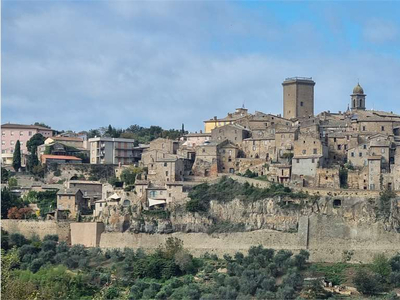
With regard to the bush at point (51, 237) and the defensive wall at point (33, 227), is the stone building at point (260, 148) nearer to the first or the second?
the defensive wall at point (33, 227)

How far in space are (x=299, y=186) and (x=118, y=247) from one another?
31.1ft

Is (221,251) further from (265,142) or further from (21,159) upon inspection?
(21,159)

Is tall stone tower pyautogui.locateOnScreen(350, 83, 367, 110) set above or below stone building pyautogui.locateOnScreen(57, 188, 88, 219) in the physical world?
above

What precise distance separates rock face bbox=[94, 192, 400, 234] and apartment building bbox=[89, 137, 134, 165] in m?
9.83

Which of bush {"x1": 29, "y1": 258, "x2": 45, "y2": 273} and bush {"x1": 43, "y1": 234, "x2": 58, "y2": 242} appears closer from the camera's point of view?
bush {"x1": 29, "y1": 258, "x2": 45, "y2": 273}

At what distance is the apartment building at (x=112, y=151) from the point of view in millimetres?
68062

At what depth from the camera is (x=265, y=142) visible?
61.3m

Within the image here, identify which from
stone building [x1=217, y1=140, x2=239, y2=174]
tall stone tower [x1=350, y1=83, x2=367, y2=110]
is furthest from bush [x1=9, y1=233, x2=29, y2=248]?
tall stone tower [x1=350, y1=83, x2=367, y2=110]


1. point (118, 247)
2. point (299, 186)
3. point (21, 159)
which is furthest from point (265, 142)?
point (21, 159)

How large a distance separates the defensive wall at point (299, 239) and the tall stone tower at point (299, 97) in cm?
1461

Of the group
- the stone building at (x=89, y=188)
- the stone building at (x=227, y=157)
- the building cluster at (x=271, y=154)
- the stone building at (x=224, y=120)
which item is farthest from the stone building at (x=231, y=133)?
the stone building at (x=89, y=188)

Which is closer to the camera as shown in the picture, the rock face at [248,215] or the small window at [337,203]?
the rock face at [248,215]

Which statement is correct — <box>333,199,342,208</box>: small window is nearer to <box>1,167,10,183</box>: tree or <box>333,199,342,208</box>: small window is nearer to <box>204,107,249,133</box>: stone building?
<box>204,107,249,133</box>: stone building

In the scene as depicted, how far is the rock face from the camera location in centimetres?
5306
